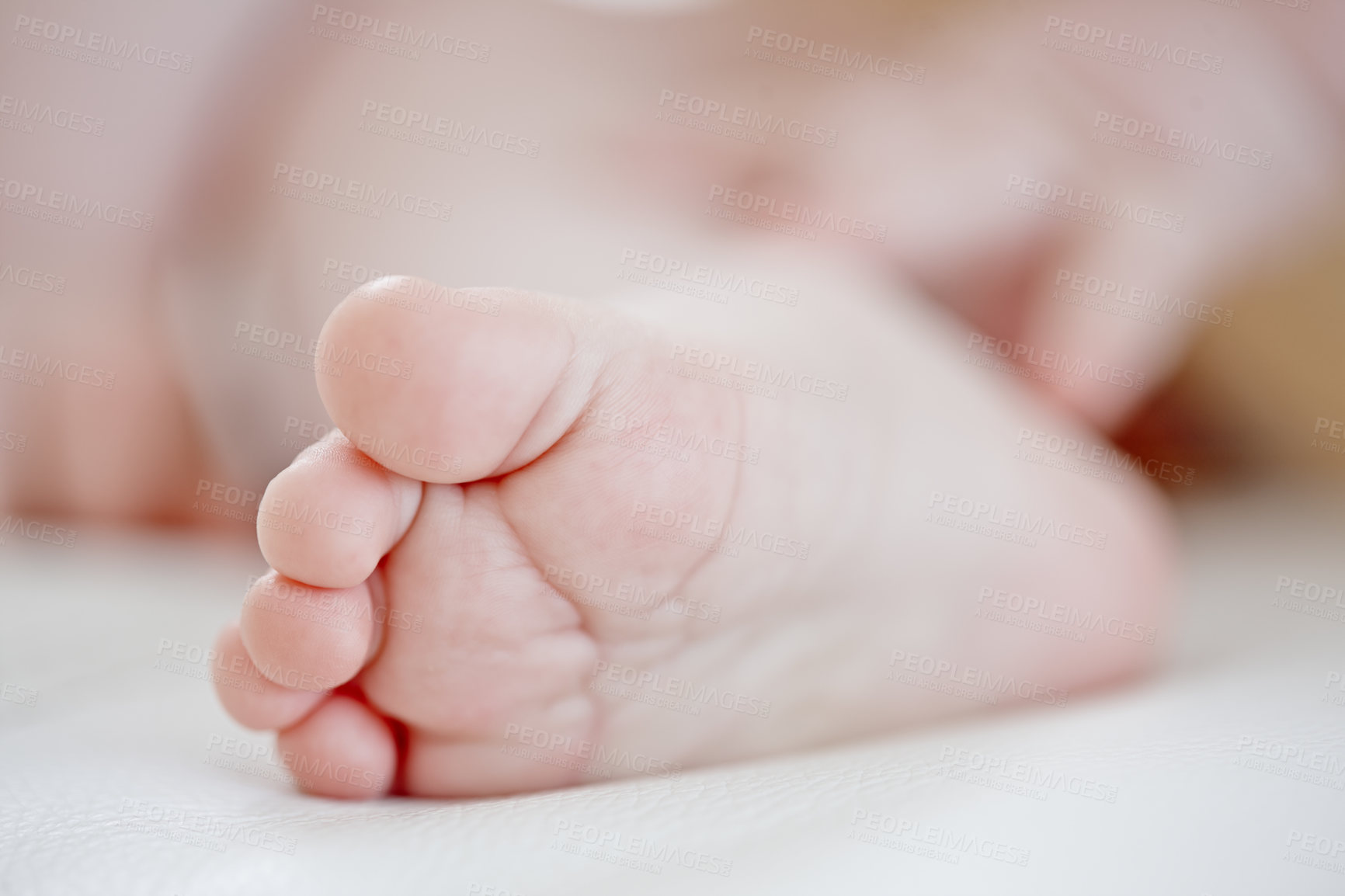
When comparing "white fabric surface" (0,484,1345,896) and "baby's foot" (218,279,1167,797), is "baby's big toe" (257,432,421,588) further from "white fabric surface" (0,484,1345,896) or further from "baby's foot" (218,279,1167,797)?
"white fabric surface" (0,484,1345,896)

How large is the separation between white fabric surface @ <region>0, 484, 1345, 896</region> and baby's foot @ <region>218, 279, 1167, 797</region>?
0.05 metres

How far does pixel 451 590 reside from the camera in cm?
53

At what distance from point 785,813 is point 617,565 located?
18cm

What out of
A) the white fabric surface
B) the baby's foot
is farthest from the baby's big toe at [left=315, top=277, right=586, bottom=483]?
the white fabric surface

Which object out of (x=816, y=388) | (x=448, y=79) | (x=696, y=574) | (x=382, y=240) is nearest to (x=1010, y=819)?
(x=696, y=574)

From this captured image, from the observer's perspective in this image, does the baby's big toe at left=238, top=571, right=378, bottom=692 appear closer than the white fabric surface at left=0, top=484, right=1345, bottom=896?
No

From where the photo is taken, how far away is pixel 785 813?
1.44ft

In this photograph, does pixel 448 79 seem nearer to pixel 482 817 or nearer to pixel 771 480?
pixel 771 480

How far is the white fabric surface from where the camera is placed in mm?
382

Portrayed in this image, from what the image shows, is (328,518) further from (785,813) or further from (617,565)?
(785,813)

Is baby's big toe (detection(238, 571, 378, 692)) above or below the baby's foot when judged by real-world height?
below

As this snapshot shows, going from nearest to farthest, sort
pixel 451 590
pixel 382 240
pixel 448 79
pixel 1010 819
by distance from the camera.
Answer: pixel 1010 819 < pixel 451 590 < pixel 382 240 < pixel 448 79

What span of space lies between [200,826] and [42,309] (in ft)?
2.64

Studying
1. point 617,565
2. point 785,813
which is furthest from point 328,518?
point 785,813
